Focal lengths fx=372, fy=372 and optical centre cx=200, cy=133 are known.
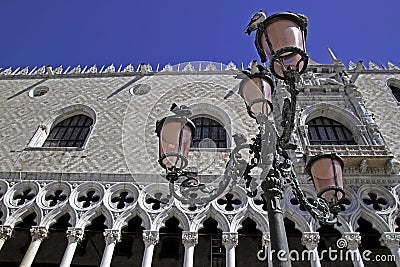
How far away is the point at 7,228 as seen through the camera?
629cm

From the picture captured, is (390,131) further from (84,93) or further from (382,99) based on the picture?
(84,93)

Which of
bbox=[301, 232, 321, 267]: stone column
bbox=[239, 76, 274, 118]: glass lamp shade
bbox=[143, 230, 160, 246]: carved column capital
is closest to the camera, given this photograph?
bbox=[239, 76, 274, 118]: glass lamp shade

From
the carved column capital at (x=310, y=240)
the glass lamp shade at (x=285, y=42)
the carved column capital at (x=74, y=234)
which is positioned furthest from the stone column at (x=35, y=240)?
the glass lamp shade at (x=285, y=42)

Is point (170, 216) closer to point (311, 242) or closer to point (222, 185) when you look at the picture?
point (311, 242)

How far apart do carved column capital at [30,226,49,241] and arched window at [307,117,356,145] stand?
5.70 m

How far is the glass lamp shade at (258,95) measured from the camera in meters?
3.91

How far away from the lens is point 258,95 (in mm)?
3928

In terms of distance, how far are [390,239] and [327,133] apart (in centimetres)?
326

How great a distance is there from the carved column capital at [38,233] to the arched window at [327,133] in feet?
18.7

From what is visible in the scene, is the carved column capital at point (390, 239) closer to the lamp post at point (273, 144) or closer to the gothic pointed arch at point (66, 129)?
the lamp post at point (273, 144)

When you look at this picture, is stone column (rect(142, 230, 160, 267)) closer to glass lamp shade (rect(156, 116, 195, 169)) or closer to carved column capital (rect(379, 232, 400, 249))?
glass lamp shade (rect(156, 116, 195, 169))

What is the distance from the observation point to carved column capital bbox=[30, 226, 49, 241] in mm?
6117

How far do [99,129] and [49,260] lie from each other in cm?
303

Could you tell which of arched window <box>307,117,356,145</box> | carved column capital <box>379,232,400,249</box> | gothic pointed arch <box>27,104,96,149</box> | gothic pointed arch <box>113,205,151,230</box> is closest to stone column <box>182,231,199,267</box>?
gothic pointed arch <box>113,205,151,230</box>
